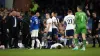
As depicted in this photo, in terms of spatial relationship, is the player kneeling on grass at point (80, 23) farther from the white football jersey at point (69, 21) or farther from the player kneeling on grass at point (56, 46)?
the player kneeling on grass at point (56, 46)

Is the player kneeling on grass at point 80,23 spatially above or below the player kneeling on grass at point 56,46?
above

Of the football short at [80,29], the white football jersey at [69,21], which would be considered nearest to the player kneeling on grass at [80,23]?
the football short at [80,29]

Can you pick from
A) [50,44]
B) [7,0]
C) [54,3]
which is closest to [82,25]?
[50,44]

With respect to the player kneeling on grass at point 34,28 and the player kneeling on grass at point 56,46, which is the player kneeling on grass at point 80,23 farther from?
the player kneeling on grass at point 34,28

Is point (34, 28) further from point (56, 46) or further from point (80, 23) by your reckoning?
point (80, 23)

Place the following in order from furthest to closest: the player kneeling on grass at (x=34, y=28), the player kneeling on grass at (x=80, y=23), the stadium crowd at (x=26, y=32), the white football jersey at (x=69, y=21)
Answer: the stadium crowd at (x=26, y=32) → the player kneeling on grass at (x=34, y=28) → the white football jersey at (x=69, y=21) → the player kneeling on grass at (x=80, y=23)

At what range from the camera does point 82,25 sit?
20172 millimetres

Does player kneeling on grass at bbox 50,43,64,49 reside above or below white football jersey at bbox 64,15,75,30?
below

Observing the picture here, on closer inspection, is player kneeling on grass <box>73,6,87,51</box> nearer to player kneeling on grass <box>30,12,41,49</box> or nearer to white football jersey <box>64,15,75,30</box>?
white football jersey <box>64,15,75,30</box>

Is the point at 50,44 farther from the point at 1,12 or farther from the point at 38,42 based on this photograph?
the point at 1,12

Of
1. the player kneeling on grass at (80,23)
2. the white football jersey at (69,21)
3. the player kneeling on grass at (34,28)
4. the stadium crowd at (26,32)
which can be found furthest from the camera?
the stadium crowd at (26,32)

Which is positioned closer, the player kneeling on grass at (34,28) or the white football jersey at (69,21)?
the white football jersey at (69,21)

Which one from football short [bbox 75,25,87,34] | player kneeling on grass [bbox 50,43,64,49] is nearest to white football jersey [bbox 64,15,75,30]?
player kneeling on grass [bbox 50,43,64,49]

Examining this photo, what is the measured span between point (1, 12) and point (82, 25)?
19.4ft
